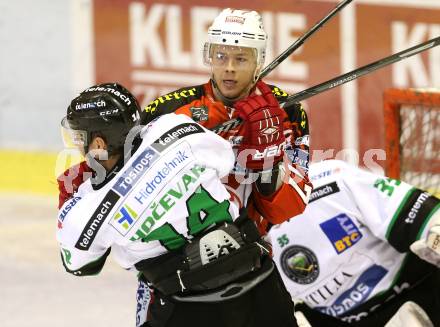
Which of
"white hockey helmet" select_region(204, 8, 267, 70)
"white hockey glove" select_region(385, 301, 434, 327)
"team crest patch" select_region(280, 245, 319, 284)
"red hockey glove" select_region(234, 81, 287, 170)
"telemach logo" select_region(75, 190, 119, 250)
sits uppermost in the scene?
"white hockey helmet" select_region(204, 8, 267, 70)

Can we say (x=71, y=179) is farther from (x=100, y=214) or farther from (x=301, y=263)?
(x=301, y=263)

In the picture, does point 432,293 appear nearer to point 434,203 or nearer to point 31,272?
point 434,203

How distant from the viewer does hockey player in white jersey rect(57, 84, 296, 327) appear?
2.78m

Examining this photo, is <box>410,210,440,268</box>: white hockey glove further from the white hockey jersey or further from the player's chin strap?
the white hockey jersey

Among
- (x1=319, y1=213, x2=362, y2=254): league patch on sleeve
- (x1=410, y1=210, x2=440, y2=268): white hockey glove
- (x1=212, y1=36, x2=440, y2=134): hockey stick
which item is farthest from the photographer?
(x1=319, y1=213, x2=362, y2=254): league patch on sleeve

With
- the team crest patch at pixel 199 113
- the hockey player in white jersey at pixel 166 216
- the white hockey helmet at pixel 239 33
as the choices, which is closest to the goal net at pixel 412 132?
the white hockey helmet at pixel 239 33

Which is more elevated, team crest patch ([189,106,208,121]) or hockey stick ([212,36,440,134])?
hockey stick ([212,36,440,134])

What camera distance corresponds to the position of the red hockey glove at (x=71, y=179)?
9.97 ft

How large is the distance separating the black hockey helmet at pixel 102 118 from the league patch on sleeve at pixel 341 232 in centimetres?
100

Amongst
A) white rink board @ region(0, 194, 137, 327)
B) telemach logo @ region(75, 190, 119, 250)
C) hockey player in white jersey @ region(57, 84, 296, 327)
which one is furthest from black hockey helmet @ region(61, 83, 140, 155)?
white rink board @ region(0, 194, 137, 327)

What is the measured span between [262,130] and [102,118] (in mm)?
431

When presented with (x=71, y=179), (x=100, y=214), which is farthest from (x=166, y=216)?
(x=71, y=179)

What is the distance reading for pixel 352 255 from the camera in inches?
145

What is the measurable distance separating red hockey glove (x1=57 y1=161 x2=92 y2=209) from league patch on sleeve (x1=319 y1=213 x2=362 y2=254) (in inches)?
36.7
